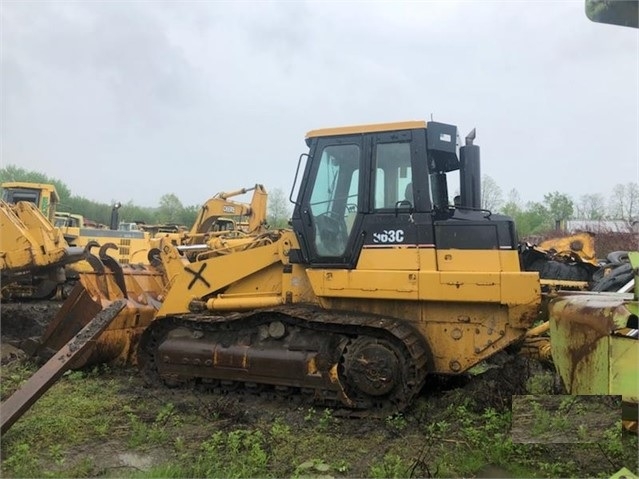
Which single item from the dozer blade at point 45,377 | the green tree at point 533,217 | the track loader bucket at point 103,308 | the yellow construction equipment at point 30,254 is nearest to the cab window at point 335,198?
the dozer blade at point 45,377

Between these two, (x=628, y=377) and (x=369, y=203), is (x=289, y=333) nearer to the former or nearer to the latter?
(x=369, y=203)

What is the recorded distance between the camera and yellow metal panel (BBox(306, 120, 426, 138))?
559 cm

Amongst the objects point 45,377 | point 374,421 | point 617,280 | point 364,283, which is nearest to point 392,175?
point 364,283

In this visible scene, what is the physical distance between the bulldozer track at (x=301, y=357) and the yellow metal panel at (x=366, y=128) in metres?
1.80

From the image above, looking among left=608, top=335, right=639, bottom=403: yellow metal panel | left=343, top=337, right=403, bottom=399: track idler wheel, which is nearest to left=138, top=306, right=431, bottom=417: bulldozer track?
left=343, top=337, right=403, bottom=399: track idler wheel

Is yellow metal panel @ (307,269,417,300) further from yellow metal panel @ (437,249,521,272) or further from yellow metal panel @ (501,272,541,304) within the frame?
yellow metal panel @ (501,272,541,304)

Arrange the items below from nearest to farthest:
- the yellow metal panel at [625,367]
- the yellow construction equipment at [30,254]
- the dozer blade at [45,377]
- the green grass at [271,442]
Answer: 1. the yellow metal panel at [625,367]
2. the green grass at [271,442]
3. the dozer blade at [45,377]
4. the yellow construction equipment at [30,254]

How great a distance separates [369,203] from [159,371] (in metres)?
2.93

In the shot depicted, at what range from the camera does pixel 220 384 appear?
6.07 m

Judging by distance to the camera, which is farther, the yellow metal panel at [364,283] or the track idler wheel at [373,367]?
the yellow metal panel at [364,283]

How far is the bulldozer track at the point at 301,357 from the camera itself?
17.1 ft

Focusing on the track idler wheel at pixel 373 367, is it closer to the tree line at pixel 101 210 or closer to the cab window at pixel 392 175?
the cab window at pixel 392 175

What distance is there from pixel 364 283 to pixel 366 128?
1556 mm

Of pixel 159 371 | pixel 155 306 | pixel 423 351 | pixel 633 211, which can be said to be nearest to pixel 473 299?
pixel 423 351
